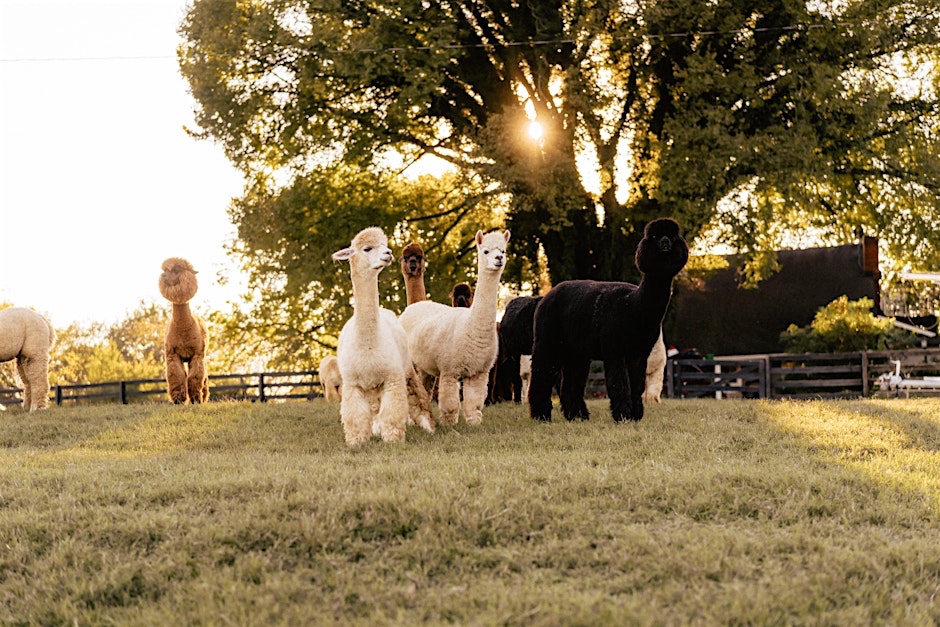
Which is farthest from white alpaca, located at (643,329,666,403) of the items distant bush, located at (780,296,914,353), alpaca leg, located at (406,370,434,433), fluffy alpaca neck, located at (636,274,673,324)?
distant bush, located at (780,296,914,353)

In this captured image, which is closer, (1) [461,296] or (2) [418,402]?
(2) [418,402]

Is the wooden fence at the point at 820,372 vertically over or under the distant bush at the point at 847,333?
under

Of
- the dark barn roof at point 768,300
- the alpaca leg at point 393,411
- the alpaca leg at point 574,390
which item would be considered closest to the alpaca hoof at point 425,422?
the alpaca leg at point 393,411

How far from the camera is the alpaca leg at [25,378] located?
1745cm

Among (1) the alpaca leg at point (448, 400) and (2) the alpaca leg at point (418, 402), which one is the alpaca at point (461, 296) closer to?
(1) the alpaca leg at point (448, 400)

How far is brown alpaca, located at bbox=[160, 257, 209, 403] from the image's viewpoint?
16656 mm

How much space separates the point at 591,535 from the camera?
22.4 ft

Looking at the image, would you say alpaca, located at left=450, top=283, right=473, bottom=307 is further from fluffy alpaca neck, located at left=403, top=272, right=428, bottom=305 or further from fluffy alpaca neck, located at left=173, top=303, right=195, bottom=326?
fluffy alpaca neck, located at left=173, top=303, right=195, bottom=326

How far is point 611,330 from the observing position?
38.8ft

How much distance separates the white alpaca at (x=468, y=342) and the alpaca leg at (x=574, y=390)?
3.54 ft

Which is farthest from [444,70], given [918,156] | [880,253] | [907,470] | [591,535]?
[591,535]

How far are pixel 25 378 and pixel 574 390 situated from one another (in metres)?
9.93

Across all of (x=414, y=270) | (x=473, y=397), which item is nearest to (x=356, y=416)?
(x=473, y=397)

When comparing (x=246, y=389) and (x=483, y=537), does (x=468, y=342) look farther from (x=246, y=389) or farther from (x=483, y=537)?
(x=246, y=389)
